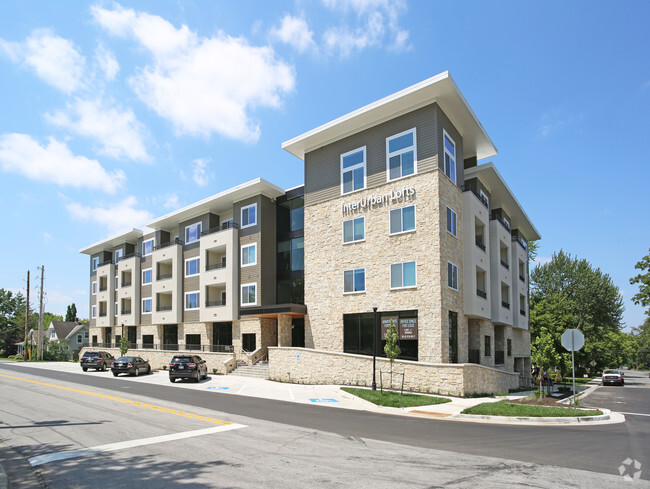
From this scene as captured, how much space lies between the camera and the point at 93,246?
60.8 m

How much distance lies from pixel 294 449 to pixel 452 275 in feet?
62.0

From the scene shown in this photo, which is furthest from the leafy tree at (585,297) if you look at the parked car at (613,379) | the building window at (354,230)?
the building window at (354,230)

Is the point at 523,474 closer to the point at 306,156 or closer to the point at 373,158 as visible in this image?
the point at 373,158

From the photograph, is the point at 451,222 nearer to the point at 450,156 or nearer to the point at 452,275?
the point at 452,275

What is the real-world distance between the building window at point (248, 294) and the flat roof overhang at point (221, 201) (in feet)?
25.0

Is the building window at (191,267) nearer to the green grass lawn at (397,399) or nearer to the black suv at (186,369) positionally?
the black suv at (186,369)

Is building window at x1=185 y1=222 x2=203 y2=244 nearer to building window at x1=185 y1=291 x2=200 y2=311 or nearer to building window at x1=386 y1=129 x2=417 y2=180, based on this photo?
building window at x1=185 y1=291 x2=200 y2=311

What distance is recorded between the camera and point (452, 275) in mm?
26609

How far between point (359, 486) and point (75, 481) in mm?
4702

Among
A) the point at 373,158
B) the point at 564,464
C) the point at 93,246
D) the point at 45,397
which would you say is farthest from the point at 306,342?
the point at 93,246

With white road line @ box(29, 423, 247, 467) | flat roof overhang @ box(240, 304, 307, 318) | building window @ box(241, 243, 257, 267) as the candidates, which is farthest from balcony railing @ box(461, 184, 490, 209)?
white road line @ box(29, 423, 247, 467)

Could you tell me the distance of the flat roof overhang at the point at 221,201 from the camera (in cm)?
3662

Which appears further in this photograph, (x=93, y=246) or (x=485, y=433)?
(x=93, y=246)

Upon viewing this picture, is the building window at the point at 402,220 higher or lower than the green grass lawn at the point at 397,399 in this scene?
higher
